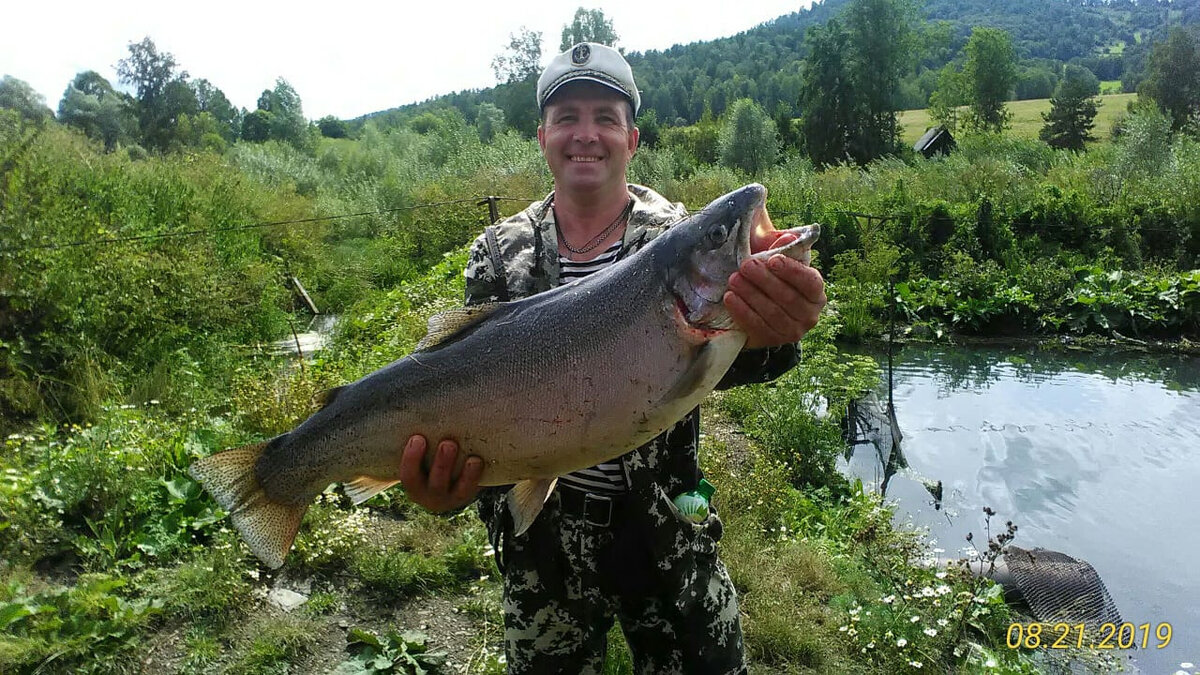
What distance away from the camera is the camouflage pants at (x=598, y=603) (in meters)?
2.51

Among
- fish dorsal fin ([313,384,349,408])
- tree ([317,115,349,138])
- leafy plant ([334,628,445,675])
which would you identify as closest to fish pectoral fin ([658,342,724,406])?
fish dorsal fin ([313,384,349,408])

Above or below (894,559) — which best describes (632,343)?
above

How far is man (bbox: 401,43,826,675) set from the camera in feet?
8.10

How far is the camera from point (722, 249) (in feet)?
7.24

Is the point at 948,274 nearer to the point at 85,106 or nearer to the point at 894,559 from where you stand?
the point at 894,559

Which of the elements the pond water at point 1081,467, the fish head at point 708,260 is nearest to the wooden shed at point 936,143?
the pond water at point 1081,467

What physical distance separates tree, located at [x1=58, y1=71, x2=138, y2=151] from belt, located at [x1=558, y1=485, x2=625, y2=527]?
50.8 meters

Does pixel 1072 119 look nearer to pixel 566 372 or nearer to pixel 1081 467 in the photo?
pixel 1081 467

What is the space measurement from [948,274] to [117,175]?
2176cm

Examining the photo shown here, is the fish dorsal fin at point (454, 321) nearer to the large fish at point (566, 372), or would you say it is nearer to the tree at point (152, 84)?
the large fish at point (566, 372)

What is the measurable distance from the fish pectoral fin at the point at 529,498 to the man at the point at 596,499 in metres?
0.16

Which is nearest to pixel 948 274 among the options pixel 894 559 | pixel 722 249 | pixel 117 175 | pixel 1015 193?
pixel 1015 193

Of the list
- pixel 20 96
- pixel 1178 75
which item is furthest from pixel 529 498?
pixel 1178 75

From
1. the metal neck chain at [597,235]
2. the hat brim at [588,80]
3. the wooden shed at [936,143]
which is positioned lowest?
the wooden shed at [936,143]
